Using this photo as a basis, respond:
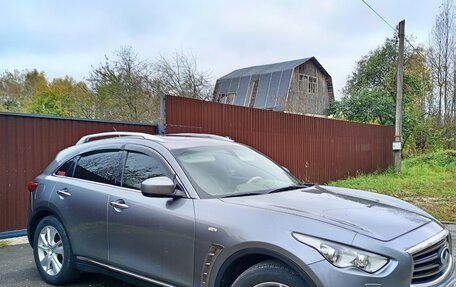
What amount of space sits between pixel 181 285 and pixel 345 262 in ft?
4.40

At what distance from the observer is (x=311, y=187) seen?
397 centimetres

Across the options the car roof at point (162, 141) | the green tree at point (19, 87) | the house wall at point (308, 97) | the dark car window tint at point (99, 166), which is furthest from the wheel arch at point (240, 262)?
the house wall at point (308, 97)

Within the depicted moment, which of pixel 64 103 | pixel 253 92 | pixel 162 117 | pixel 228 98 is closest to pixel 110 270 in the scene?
pixel 162 117

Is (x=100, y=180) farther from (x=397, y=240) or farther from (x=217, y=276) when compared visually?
(x=397, y=240)

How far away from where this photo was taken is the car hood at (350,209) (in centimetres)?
269

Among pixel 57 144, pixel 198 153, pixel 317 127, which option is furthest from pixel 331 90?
pixel 198 153

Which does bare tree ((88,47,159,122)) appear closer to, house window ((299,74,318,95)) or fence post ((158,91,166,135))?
fence post ((158,91,166,135))

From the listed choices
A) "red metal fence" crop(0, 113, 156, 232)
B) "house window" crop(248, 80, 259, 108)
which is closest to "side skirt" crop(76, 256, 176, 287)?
"red metal fence" crop(0, 113, 156, 232)

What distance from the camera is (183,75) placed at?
73.3 ft

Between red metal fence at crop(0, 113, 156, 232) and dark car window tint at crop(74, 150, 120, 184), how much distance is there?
2879mm

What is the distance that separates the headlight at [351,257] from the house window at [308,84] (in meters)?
28.8

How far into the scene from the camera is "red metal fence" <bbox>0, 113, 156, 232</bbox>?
657cm

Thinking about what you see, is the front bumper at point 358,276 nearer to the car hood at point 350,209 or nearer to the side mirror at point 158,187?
the car hood at point 350,209

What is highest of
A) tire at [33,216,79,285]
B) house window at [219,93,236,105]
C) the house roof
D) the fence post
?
the house roof
